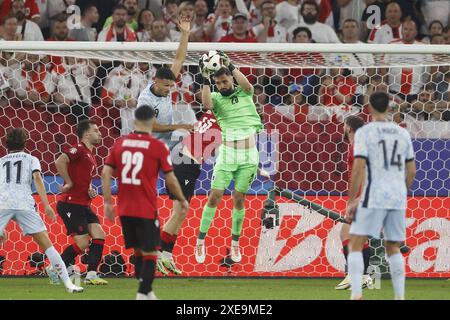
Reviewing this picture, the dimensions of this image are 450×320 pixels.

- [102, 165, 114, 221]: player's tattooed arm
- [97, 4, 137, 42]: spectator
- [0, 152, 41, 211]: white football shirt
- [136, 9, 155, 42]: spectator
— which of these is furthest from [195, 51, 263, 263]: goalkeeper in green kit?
[136, 9, 155, 42]: spectator

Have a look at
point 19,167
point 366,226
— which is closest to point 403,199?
point 366,226

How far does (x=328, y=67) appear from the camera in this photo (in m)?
12.9

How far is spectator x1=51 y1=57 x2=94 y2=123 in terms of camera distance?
13.1m

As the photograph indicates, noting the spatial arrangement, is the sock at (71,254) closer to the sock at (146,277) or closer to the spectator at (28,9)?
the sock at (146,277)

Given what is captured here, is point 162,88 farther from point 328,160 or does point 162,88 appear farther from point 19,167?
point 328,160

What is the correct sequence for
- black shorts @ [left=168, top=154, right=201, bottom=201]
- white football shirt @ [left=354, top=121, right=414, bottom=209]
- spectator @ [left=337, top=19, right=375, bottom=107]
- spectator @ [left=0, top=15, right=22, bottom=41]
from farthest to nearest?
spectator @ [left=0, top=15, right=22, bottom=41] < spectator @ [left=337, top=19, right=375, bottom=107] < black shorts @ [left=168, top=154, right=201, bottom=201] < white football shirt @ [left=354, top=121, right=414, bottom=209]

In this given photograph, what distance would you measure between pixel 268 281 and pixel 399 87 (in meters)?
3.01

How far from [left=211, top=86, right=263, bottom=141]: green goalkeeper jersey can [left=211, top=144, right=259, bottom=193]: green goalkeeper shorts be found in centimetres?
19

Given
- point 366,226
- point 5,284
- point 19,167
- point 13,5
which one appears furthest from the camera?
point 13,5

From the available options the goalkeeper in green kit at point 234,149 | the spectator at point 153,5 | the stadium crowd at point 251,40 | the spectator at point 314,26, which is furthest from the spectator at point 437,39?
the goalkeeper in green kit at point 234,149

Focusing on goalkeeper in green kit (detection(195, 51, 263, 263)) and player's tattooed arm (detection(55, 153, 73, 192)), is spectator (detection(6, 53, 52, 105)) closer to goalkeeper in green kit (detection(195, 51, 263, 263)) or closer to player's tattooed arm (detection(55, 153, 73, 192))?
player's tattooed arm (detection(55, 153, 73, 192))

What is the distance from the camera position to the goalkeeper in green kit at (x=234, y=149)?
1211 centimetres

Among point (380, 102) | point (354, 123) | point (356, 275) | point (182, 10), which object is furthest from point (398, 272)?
point (182, 10)

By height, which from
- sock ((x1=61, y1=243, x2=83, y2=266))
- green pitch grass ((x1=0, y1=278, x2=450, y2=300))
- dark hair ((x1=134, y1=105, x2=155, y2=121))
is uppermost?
dark hair ((x1=134, y1=105, x2=155, y2=121))
